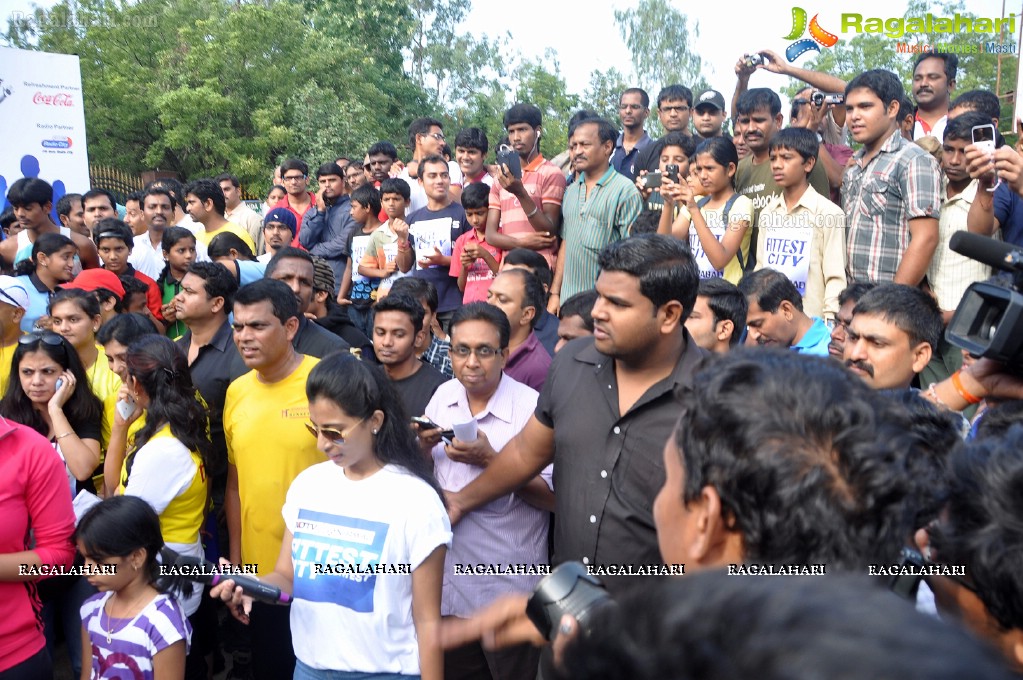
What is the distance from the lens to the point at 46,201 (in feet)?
24.6

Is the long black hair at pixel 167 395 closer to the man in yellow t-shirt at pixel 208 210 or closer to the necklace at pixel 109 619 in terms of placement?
the necklace at pixel 109 619

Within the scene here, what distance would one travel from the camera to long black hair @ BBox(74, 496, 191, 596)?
326 cm

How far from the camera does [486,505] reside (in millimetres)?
3455

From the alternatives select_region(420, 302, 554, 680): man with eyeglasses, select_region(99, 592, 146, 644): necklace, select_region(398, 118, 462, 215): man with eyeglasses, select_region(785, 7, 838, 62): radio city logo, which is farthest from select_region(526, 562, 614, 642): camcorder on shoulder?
select_region(398, 118, 462, 215): man with eyeglasses

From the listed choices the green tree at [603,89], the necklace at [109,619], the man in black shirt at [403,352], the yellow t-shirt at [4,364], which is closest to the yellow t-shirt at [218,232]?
the yellow t-shirt at [4,364]

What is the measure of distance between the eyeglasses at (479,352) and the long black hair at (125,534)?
4.60 ft

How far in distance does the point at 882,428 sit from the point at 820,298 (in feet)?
13.5

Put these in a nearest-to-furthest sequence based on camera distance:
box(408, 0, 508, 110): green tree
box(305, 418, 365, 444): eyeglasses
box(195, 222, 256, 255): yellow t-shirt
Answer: box(305, 418, 365, 444): eyeglasses
box(195, 222, 256, 255): yellow t-shirt
box(408, 0, 508, 110): green tree

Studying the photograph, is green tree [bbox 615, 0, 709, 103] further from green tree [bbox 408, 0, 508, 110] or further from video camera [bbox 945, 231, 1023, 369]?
video camera [bbox 945, 231, 1023, 369]

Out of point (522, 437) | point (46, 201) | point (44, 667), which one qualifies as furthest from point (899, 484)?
point (46, 201)

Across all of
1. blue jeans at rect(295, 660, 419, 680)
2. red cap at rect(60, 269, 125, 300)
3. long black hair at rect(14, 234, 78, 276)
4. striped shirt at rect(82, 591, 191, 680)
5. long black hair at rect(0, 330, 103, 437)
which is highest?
long black hair at rect(14, 234, 78, 276)

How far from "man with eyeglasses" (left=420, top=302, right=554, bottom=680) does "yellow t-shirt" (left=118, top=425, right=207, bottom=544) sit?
107 cm

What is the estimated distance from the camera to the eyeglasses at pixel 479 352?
3.76 m

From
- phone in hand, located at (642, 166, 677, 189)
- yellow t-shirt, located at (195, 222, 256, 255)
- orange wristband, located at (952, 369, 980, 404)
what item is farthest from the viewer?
yellow t-shirt, located at (195, 222, 256, 255)
